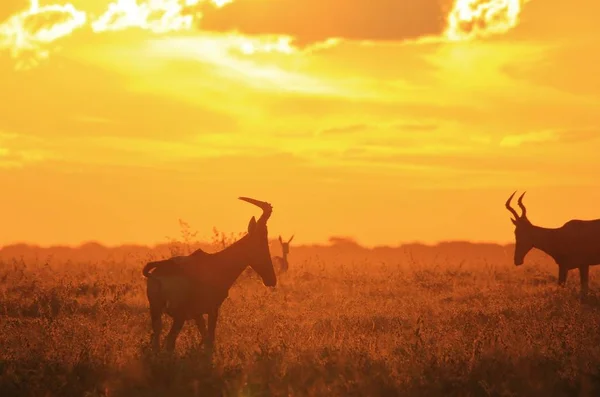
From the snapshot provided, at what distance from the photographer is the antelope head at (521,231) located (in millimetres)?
27828

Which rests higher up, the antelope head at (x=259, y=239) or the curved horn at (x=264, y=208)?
the curved horn at (x=264, y=208)

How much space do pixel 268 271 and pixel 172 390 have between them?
3.56 metres

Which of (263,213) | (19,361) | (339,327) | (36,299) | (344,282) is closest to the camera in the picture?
(19,361)

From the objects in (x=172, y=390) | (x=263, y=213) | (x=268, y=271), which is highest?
(x=263, y=213)

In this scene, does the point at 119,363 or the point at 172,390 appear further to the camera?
the point at 119,363

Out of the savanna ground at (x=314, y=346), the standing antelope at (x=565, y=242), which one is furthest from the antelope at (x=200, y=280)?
the standing antelope at (x=565, y=242)

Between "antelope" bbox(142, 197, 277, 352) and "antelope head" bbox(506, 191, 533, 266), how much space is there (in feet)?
46.0

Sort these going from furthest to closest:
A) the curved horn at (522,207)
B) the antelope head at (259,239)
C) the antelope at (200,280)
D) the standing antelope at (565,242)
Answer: the curved horn at (522,207) → the standing antelope at (565,242) → the antelope head at (259,239) → the antelope at (200,280)

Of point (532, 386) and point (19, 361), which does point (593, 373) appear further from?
point (19, 361)

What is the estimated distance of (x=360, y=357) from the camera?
1355 centimetres

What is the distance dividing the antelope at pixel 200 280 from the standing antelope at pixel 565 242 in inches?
510

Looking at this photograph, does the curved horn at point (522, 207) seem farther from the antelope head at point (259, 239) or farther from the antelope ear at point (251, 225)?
the antelope ear at point (251, 225)

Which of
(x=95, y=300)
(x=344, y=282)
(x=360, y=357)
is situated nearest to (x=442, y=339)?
(x=360, y=357)

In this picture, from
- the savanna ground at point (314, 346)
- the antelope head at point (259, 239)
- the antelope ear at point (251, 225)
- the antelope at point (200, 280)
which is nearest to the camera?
Result: the savanna ground at point (314, 346)
